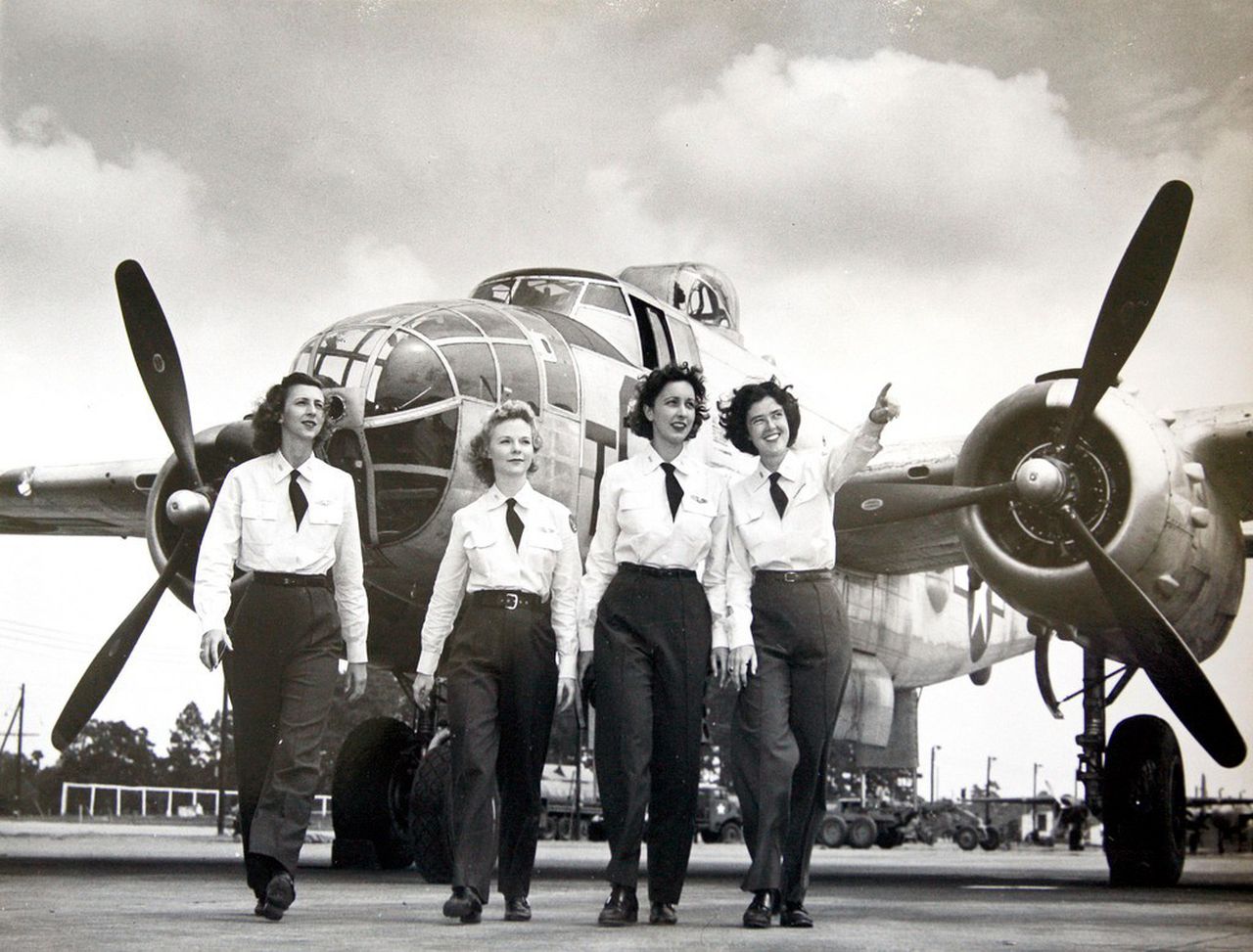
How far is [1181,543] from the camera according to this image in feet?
30.0

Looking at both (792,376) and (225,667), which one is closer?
(225,667)

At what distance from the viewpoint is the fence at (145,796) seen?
2950 centimetres

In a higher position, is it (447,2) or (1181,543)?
(447,2)

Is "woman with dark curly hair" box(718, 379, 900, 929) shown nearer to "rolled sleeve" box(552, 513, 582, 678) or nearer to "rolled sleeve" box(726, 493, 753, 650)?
"rolled sleeve" box(726, 493, 753, 650)

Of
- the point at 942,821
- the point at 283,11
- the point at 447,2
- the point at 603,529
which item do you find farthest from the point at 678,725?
the point at 942,821

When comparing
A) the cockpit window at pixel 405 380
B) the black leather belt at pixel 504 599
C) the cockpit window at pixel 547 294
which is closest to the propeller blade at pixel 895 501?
the cockpit window at pixel 547 294

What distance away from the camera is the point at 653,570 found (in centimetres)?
603

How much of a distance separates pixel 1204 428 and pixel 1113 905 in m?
3.66

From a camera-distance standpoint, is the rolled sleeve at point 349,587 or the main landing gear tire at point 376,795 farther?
the main landing gear tire at point 376,795

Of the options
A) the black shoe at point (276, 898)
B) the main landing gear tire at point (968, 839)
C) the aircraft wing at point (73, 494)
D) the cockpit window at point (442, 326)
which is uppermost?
the cockpit window at point (442, 326)

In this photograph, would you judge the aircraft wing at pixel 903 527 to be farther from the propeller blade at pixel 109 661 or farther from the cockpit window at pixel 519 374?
the propeller blade at pixel 109 661

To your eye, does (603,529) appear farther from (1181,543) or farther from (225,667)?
(1181,543)

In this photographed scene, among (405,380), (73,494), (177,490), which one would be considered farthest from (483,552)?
(73,494)

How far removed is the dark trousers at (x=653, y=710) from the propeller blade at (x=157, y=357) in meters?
4.12
